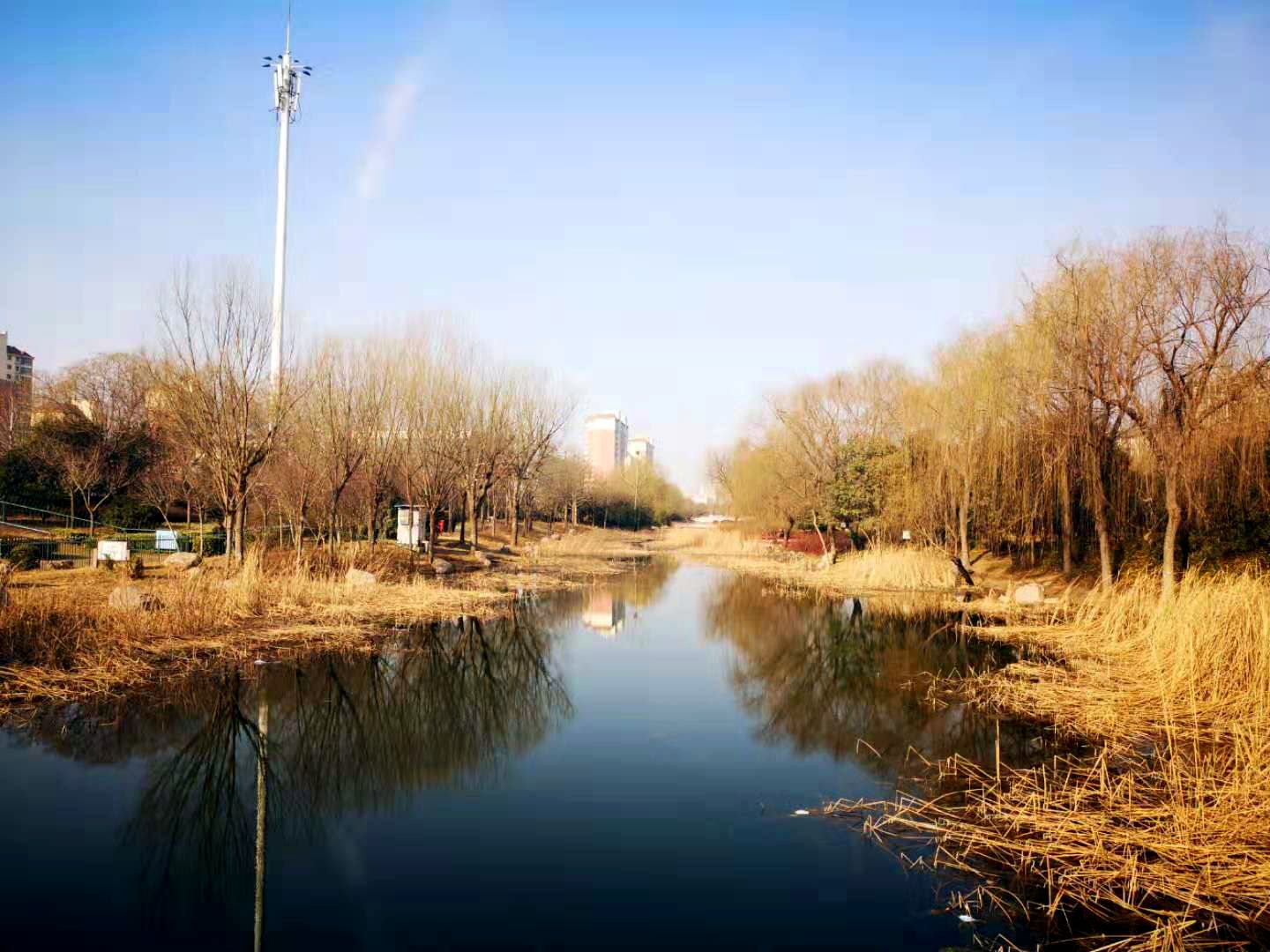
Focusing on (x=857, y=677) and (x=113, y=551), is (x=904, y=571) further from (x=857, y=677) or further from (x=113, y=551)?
(x=113, y=551)

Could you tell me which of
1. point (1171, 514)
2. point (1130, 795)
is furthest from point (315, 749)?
point (1171, 514)

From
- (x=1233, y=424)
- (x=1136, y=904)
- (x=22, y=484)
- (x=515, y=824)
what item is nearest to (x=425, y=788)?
(x=515, y=824)

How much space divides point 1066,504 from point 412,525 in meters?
16.8

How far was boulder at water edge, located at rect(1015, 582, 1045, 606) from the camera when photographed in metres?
16.2

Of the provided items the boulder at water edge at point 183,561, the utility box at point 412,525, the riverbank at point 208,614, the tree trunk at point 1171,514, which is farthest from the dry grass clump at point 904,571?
the boulder at water edge at point 183,561

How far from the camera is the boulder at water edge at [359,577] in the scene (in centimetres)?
1482

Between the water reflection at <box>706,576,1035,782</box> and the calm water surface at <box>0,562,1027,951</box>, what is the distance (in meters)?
0.07

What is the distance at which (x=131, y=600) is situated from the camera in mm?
10250

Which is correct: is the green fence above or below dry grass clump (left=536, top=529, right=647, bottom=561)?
above

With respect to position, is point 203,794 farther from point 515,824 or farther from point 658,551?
point 658,551

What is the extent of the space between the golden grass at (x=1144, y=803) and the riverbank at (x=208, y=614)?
24.5 feet

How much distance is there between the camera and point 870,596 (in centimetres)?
1947

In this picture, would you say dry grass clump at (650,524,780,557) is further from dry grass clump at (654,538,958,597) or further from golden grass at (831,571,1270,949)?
golden grass at (831,571,1270,949)

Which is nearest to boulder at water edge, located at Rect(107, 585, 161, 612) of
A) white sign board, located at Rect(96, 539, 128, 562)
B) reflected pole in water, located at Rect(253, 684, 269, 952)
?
reflected pole in water, located at Rect(253, 684, 269, 952)
